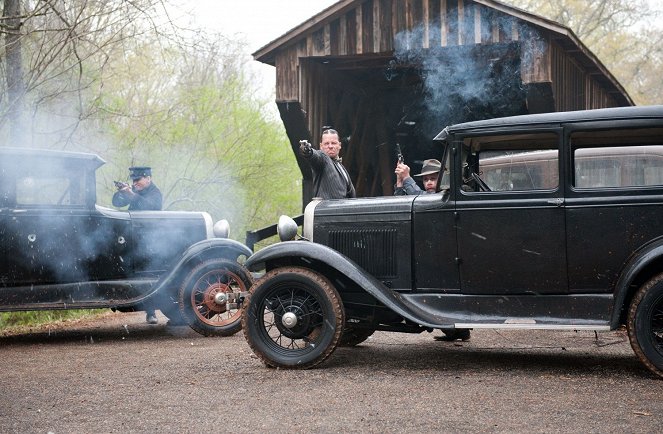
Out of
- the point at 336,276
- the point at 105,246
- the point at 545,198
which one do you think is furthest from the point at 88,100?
the point at 545,198

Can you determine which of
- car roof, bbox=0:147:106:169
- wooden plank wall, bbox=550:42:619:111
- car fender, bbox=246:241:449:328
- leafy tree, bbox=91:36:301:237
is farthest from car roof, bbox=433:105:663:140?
leafy tree, bbox=91:36:301:237

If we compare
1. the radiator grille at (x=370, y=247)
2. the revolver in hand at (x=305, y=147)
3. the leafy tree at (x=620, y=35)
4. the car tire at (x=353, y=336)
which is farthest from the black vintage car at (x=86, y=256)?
the leafy tree at (x=620, y=35)

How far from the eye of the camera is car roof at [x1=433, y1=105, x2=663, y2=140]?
587cm

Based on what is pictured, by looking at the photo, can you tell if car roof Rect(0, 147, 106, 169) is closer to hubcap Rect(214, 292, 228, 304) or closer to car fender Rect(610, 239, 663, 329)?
hubcap Rect(214, 292, 228, 304)

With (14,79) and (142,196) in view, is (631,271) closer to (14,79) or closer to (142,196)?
(142,196)

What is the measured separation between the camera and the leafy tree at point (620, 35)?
30.7 metres

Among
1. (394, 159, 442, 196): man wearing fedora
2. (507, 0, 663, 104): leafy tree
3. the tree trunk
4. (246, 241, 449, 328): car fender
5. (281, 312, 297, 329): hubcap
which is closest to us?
(246, 241, 449, 328): car fender

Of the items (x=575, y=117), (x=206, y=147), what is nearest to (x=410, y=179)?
(x=575, y=117)

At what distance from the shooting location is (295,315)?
6297 millimetres

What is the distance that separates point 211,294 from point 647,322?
4.62 m

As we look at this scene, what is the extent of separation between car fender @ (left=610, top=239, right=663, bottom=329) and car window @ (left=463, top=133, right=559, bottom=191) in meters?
0.75

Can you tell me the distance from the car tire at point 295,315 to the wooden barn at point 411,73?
5.88 m

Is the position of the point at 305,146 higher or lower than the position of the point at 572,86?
lower

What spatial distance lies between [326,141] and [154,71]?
13637 millimetres
